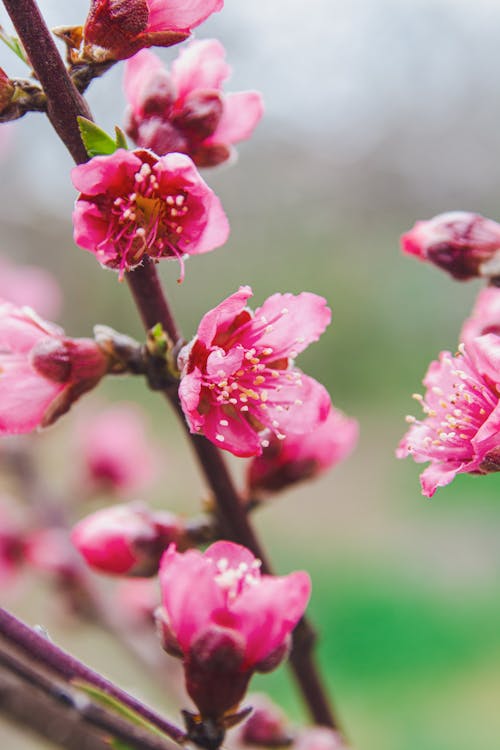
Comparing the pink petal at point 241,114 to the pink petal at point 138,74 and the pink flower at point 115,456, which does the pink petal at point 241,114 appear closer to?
the pink petal at point 138,74

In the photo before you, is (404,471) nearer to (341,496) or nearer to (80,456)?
(341,496)

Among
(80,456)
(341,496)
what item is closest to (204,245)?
(80,456)

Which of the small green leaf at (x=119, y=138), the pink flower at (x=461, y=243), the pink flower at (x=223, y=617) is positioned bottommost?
the pink flower at (x=223, y=617)

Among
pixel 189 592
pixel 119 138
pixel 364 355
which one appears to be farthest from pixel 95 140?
pixel 364 355

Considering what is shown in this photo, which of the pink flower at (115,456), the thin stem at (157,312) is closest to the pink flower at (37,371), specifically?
the thin stem at (157,312)

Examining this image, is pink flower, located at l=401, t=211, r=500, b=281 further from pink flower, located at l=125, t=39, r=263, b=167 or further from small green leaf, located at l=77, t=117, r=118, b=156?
small green leaf, located at l=77, t=117, r=118, b=156

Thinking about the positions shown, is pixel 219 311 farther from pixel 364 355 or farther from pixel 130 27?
pixel 364 355

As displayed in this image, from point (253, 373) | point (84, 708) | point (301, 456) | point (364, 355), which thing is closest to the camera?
point (84, 708)
